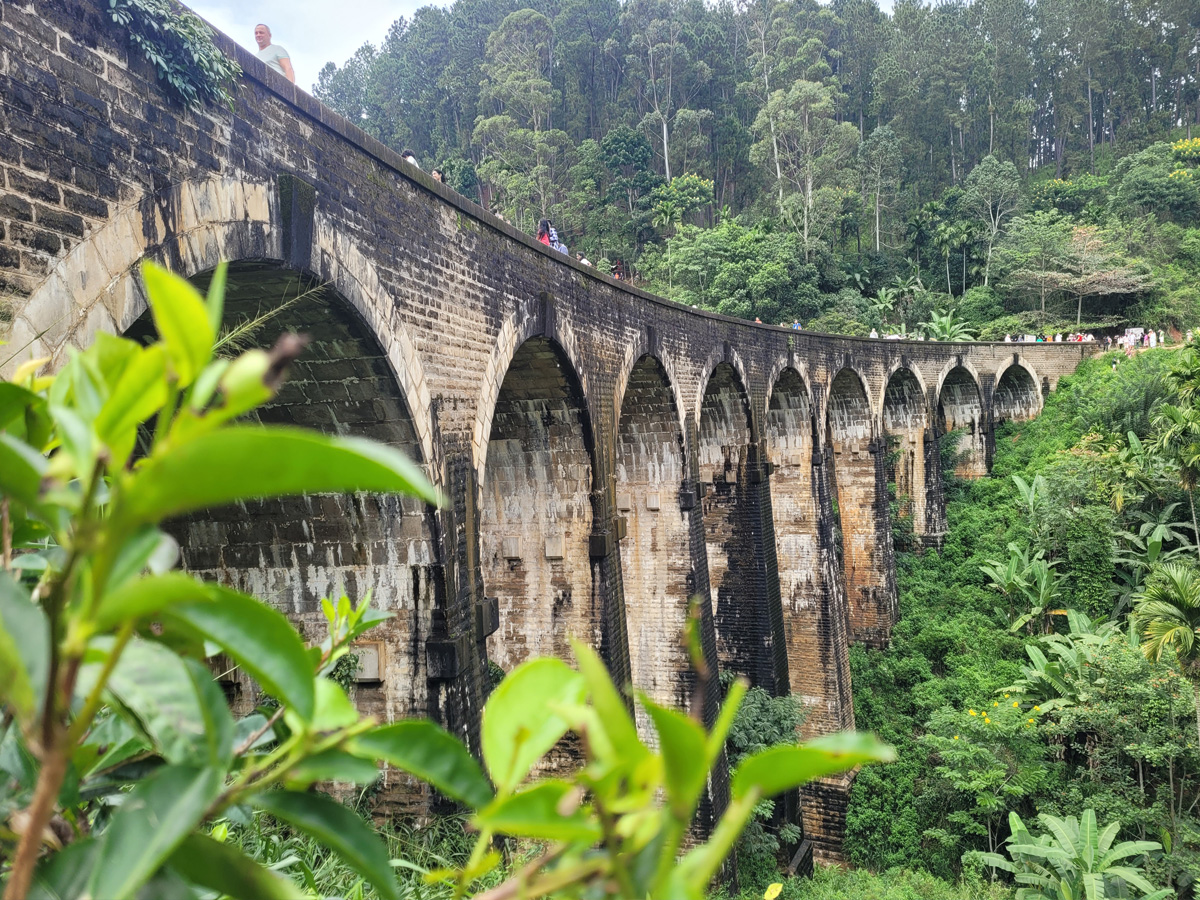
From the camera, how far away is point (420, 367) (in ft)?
18.5

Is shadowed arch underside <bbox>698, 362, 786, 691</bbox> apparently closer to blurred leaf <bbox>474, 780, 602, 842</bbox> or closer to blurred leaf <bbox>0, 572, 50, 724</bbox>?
blurred leaf <bbox>474, 780, 602, 842</bbox>

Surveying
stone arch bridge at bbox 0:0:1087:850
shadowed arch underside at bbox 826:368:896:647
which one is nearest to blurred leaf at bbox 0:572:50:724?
stone arch bridge at bbox 0:0:1087:850

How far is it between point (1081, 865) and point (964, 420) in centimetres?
1908

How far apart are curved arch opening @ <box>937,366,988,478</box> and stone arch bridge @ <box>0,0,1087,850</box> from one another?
1365 cm

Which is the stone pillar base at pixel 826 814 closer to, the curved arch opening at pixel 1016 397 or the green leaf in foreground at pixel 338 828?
the green leaf in foreground at pixel 338 828

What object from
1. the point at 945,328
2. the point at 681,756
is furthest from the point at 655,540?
the point at 945,328

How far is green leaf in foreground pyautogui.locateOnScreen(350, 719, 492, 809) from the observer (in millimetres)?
810

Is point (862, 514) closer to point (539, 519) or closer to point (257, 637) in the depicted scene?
point (539, 519)

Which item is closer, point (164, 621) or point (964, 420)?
point (164, 621)

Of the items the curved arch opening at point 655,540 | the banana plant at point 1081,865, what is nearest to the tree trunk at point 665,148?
the curved arch opening at point 655,540

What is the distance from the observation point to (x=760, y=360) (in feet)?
45.3

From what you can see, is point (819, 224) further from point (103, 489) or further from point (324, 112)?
point (103, 489)

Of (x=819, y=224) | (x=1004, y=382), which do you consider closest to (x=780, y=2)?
(x=819, y=224)

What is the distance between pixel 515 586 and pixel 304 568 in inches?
138
